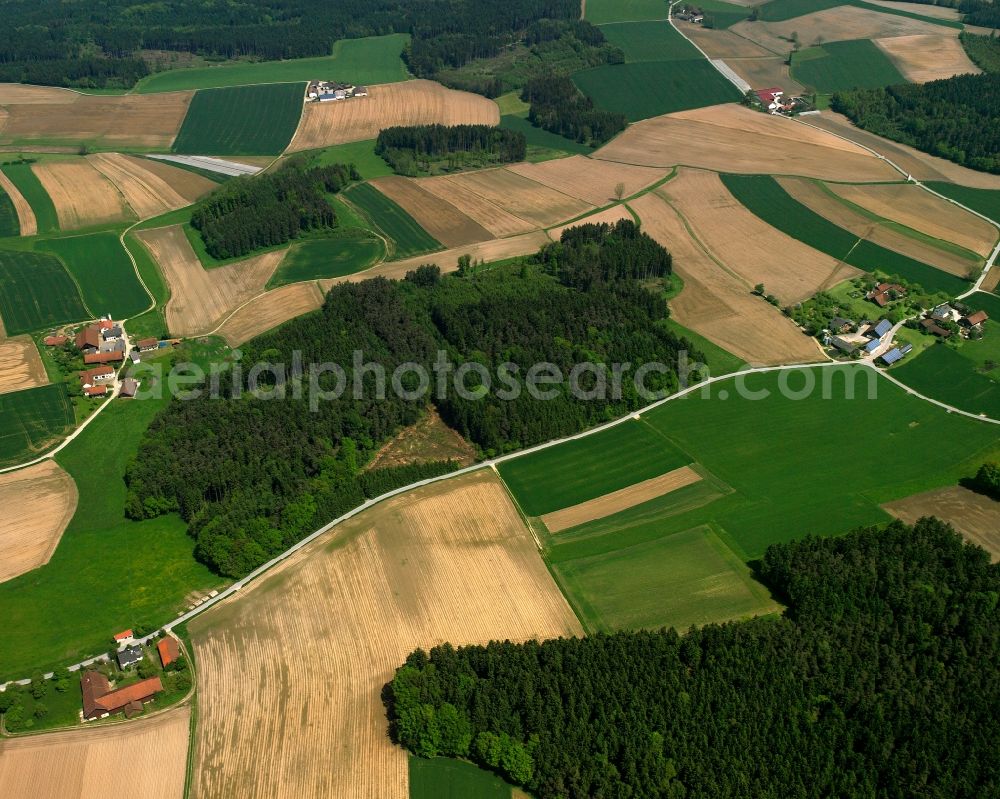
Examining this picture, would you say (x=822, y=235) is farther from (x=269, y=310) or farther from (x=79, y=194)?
(x=79, y=194)

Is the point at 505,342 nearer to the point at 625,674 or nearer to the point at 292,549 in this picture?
the point at 292,549

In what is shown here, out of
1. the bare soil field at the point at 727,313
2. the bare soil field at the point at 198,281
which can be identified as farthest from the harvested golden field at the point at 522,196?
the bare soil field at the point at 198,281

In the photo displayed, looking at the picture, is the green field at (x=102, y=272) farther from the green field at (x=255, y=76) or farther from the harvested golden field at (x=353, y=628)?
the green field at (x=255, y=76)

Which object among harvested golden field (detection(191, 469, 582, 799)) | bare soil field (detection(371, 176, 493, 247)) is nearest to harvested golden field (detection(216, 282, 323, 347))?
bare soil field (detection(371, 176, 493, 247))

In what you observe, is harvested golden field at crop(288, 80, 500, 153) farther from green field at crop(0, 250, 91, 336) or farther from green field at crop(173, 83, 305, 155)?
green field at crop(0, 250, 91, 336)

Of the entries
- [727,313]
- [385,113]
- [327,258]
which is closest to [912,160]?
[727,313]

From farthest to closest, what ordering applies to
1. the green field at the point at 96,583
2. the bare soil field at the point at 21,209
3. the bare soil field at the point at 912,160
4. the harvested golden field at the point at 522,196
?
1. the bare soil field at the point at 912,160
2. the harvested golden field at the point at 522,196
3. the bare soil field at the point at 21,209
4. the green field at the point at 96,583

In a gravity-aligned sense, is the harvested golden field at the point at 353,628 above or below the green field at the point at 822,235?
below
